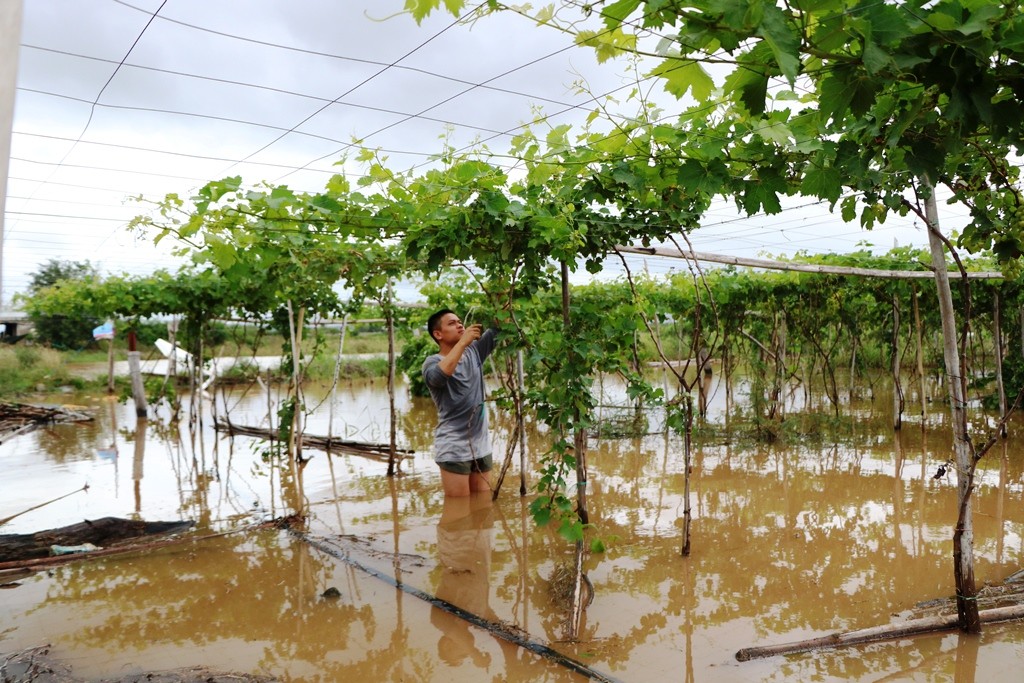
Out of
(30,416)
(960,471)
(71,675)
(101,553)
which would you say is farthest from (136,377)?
(960,471)

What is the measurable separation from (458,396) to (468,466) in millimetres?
628

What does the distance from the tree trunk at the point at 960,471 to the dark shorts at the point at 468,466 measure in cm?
320

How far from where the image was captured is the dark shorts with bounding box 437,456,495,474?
547 cm

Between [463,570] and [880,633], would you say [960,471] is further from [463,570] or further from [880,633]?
[463,570]

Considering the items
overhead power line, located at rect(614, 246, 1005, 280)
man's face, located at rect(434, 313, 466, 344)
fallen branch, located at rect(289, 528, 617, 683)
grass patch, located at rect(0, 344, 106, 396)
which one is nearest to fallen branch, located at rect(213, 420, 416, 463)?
man's face, located at rect(434, 313, 466, 344)

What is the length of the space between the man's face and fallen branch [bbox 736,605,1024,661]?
287 cm

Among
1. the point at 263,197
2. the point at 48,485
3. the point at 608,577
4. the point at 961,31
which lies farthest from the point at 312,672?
the point at 48,485

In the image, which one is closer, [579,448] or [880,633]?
[880,633]

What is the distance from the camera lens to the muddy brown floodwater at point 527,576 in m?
3.19

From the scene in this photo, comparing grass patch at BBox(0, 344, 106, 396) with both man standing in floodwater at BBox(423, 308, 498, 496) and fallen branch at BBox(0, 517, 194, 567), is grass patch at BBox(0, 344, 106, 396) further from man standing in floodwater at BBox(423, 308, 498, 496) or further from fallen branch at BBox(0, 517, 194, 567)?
man standing in floodwater at BBox(423, 308, 498, 496)

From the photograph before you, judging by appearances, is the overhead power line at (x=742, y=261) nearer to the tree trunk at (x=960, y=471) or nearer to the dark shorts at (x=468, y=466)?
the tree trunk at (x=960, y=471)

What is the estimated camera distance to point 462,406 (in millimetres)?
5254

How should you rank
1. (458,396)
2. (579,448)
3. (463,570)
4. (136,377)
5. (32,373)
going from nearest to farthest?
1. (579,448)
2. (463,570)
3. (458,396)
4. (136,377)
5. (32,373)

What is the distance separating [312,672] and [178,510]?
3.85 meters
